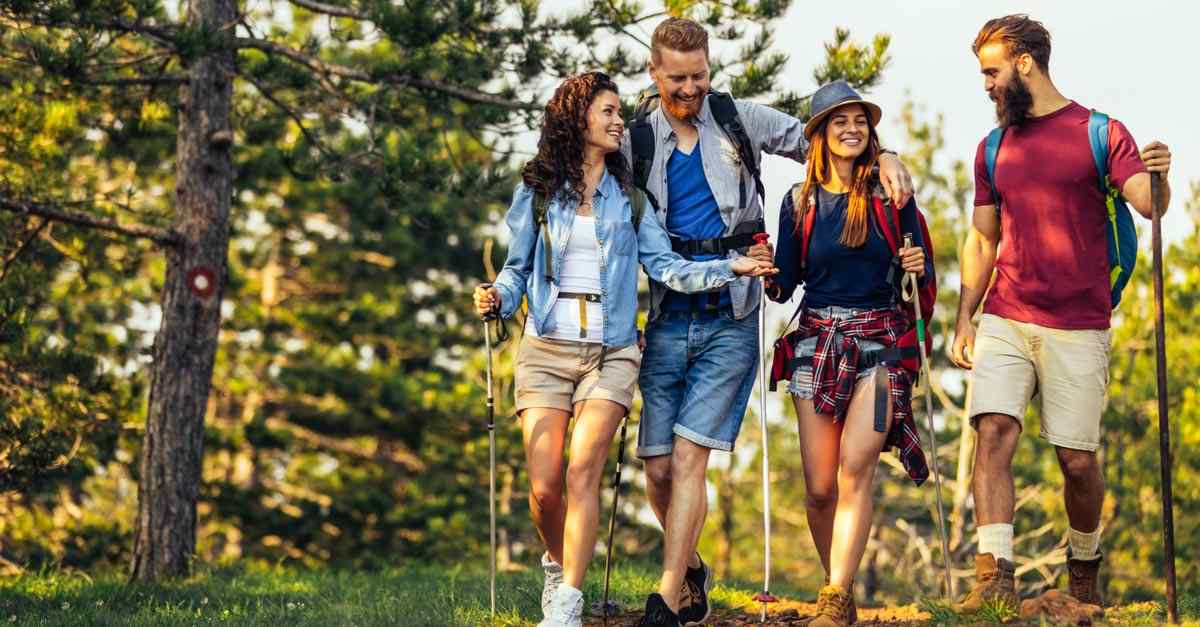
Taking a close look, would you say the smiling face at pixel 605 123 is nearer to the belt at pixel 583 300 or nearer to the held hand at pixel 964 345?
the belt at pixel 583 300

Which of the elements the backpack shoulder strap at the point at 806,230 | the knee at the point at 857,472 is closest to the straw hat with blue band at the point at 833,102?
the backpack shoulder strap at the point at 806,230

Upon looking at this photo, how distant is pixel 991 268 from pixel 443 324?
23450mm

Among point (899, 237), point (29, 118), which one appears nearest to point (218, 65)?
point (29, 118)

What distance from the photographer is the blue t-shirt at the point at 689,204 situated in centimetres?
645

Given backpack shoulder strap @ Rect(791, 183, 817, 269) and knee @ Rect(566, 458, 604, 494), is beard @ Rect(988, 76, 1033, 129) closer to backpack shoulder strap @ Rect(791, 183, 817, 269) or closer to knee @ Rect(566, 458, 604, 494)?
backpack shoulder strap @ Rect(791, 183, 817, 269)

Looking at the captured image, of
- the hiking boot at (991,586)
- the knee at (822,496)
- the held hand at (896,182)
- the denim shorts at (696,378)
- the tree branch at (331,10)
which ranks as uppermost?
the tree branch at (331,10)

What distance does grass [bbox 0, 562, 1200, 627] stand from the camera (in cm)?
682

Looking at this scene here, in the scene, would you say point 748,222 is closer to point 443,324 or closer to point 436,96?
point 436,96

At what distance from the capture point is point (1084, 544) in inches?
263

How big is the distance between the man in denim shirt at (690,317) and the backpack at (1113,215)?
81cm

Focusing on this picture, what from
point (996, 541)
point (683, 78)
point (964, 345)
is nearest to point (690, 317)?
point (683, 78)

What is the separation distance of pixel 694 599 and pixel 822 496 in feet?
2.64

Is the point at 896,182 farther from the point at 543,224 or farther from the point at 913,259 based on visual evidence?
the point at 543,224

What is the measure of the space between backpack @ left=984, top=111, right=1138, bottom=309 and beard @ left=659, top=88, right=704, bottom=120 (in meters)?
1.34
